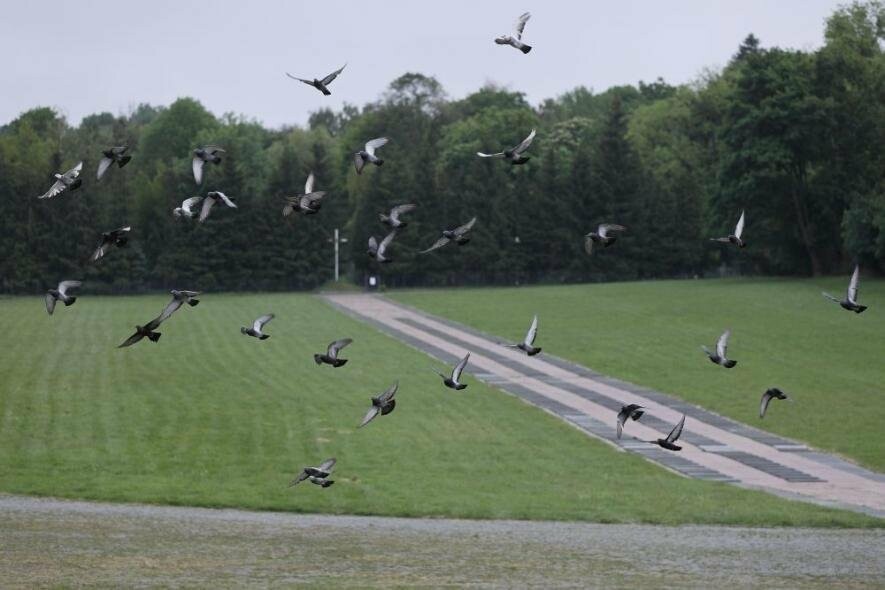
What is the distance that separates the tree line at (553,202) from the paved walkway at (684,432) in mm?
44915

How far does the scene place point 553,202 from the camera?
463 ft

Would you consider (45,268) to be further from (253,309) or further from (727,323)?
(727,323)

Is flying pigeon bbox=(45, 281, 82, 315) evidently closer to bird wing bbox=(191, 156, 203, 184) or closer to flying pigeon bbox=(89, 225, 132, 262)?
flying pigeon bbox=(89, 225, 132, 262)

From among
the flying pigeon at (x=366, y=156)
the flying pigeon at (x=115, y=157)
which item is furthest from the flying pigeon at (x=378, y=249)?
the flying pigeon at (x=115, y=157)

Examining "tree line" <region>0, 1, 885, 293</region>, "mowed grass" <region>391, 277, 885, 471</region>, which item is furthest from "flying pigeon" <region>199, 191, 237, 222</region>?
"tree line" <region>0, 1, 885, 293</region>

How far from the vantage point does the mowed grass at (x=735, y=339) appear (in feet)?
180

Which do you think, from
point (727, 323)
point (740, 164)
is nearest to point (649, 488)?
point (727, 323)

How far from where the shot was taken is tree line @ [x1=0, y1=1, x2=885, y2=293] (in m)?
119

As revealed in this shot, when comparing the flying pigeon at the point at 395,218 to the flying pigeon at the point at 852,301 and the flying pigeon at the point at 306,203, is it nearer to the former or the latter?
the flying pigeon at the point at 306,203

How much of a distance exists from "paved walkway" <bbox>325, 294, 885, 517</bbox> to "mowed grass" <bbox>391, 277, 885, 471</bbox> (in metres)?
1.24

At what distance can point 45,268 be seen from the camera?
133125 millimetres

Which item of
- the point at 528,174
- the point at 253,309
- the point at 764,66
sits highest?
the point at 764,66

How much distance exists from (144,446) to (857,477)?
21.4 m

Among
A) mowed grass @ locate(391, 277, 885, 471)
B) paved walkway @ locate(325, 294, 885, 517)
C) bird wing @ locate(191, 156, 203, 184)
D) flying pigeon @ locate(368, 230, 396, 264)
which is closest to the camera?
flying pigeon @ locate(368, 230, 396, 264)
